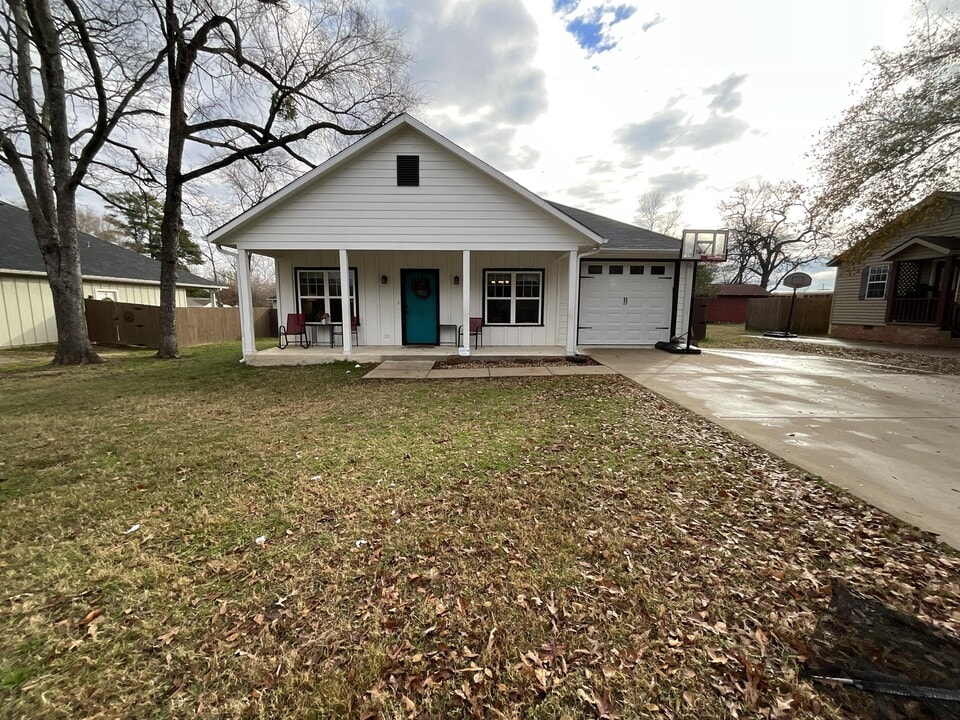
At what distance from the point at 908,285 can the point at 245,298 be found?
2211cm

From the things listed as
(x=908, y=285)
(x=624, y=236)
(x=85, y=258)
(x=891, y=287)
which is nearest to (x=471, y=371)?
(x=624, y=236)

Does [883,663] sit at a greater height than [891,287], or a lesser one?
lesser

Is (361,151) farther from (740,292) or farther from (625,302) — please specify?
(740,292)

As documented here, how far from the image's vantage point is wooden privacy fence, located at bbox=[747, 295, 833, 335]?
19.0 metres

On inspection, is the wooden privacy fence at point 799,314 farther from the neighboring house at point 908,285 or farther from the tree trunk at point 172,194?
the tree trunk at point 172,194

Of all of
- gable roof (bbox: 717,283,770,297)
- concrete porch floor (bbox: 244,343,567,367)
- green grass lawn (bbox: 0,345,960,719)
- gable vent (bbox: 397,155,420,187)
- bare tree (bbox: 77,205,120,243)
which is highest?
bare tree (bbox: 77,205,120,243)

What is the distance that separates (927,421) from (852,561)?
4244mm

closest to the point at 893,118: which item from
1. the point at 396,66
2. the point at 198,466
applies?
the point at 396,66

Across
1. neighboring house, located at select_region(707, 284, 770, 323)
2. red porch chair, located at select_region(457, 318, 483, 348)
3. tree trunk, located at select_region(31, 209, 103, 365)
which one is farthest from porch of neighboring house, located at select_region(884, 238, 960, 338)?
tree trunk, located at select_region(31, 209, 103, 365)

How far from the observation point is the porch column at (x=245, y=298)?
30.6 feet

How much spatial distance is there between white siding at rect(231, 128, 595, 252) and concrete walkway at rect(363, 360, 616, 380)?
2898mm

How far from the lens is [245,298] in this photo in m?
9.44

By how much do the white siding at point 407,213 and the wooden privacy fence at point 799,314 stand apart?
16633 mm

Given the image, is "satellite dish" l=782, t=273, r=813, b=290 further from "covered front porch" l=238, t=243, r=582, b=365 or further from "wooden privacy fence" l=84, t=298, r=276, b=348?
"wooden privacy fence" l=84, t=298, r=276, b=348
